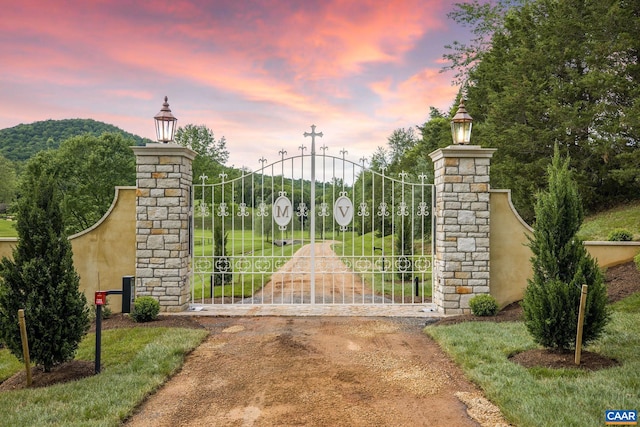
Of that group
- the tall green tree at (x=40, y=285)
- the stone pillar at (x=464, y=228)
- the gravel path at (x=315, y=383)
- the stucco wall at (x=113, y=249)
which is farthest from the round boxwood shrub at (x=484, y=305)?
the stucco wall at (x=113, y=249)

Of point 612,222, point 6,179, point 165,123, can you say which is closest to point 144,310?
point 165,123

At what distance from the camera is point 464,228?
7.05 meters

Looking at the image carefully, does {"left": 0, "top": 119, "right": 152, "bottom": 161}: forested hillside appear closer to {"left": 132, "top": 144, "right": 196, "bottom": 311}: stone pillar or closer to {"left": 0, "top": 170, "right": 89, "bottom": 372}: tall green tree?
{"left": 132, "top": 144, "right": 196, "bottom": 311}: stone pillar

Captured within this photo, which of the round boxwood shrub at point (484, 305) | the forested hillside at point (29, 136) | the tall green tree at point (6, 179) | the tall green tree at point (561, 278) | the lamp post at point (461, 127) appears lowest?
the round boxwood shrub at point (484, 305)

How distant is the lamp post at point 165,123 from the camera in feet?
23.2

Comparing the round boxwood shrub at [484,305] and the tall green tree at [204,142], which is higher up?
the tall green tree at [204,142]

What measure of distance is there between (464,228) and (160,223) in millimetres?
5140

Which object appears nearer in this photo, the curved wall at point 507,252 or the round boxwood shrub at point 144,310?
the round boxwood shrub at point 144,310

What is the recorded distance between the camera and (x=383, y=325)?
6.48 metres

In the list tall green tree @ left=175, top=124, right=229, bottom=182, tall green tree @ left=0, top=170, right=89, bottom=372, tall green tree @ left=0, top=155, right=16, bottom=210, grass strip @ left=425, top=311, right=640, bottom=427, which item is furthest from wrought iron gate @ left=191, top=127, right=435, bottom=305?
tall green tree @ left=0, top=155, right=16, bottom=210

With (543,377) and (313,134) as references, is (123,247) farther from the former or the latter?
(543,377)

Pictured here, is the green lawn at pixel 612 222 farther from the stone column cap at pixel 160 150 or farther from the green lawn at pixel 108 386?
the green lawn at pixel 108 386

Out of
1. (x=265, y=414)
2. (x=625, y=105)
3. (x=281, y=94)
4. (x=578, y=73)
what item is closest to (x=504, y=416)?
(x=265, y=414)

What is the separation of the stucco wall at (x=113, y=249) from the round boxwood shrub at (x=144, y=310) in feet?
2.89
